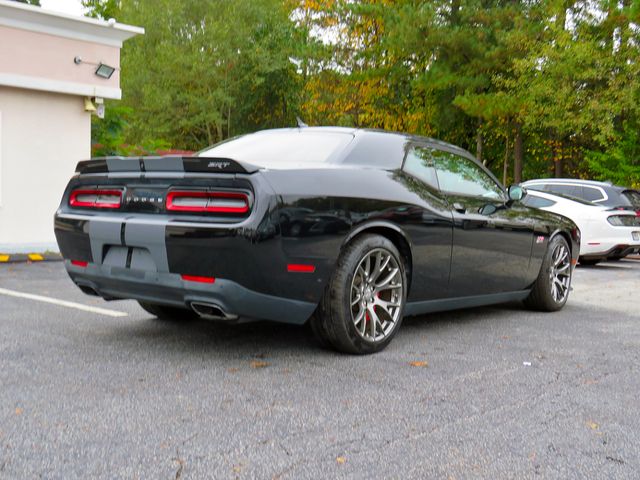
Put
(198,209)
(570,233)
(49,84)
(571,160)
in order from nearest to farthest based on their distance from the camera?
(198,209), (570,233), (49,84), (571,160)

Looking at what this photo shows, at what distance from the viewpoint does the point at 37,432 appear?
3281 mm

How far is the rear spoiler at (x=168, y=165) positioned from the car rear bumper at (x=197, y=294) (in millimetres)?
626

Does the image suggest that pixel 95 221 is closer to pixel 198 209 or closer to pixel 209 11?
pixel 198 209

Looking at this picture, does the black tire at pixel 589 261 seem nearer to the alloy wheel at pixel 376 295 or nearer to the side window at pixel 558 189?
the side window at pixel 558 189

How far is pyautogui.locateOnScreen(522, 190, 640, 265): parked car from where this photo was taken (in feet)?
43.1

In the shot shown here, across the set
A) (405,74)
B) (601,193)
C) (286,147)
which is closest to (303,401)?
(286,147)

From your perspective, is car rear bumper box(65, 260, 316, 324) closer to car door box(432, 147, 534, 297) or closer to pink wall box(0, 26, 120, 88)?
car door box(432, 147, 534, 297)

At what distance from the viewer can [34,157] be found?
42.0 feet

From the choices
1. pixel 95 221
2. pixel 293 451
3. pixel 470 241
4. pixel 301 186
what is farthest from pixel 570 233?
pixel 293 451

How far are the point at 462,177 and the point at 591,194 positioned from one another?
340 inches

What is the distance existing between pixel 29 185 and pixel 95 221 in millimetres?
8589

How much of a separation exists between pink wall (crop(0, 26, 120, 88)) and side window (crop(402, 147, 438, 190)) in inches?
339

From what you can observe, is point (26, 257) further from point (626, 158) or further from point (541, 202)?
point (626, 158)

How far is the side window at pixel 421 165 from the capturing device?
5.58m
